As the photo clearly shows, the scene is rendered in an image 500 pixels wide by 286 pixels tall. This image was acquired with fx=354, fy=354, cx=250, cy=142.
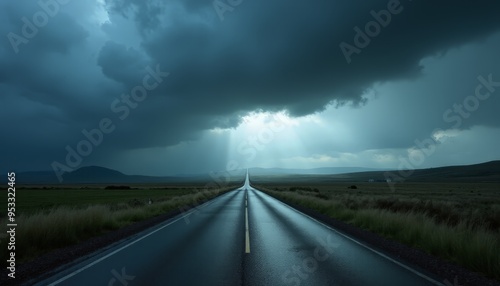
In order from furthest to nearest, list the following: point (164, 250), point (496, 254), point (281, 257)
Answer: point (164, 250) < point (281, 257) < point (496, 254)

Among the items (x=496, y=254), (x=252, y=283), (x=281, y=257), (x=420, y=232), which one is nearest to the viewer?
(x=252, y=283)

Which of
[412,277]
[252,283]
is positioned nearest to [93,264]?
[252,283]

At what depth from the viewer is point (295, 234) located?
41.4ft

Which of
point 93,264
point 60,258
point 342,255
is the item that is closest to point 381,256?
point 342,255

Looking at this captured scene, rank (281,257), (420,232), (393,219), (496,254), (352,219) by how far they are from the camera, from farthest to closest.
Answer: (352,219) → (393,219) → (420,232) → (281,257) → (496,254)

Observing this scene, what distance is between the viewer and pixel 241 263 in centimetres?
795

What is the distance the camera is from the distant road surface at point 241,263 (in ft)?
21.7

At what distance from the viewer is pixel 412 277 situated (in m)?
6.89

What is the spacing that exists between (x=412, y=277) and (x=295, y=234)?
595 centimetres

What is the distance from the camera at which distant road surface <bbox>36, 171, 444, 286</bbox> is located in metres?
6.60

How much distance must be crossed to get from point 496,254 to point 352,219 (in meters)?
9.45

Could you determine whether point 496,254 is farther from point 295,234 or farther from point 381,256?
point 295,234

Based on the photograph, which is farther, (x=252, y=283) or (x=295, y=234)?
(x=295, y=234)

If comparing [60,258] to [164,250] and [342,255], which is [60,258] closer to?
[164,250]
